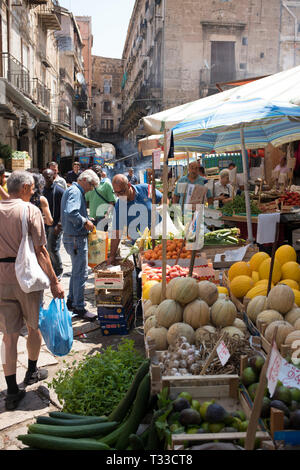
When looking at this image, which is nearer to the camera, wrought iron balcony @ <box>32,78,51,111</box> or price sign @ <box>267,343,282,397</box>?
price sign @ <box>267,343,282,397</box>

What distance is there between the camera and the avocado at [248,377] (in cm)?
230

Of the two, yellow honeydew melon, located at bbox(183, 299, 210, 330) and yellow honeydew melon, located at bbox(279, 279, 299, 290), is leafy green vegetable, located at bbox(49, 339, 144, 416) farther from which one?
yellow honeydew melon, located at bbox(279, 279, 299, 290)

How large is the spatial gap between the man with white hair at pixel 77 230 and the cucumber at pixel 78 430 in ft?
10.1

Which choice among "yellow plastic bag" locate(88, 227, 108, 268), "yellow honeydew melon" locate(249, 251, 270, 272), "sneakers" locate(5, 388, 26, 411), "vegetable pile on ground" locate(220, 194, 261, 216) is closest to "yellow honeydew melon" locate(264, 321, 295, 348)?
"yellow honeydew melon" locate(249, 251, 270, 272)

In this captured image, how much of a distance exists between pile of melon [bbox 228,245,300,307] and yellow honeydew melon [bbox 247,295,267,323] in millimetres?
170

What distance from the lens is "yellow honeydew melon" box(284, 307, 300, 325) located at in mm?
2824

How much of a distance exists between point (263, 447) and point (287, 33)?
30.5m

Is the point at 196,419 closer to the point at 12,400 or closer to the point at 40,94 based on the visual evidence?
the point at 12,400

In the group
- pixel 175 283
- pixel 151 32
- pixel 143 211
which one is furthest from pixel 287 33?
pixel 175 283

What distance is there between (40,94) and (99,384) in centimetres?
2167

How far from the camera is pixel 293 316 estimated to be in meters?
2.84

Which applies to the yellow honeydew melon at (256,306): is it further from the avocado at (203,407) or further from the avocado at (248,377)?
the avocado at (203,407)

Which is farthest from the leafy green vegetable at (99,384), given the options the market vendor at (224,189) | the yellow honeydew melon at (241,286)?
the market vendor at (224,189)

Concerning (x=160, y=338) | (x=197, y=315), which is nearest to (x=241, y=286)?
(x=197, y=315)
